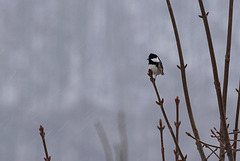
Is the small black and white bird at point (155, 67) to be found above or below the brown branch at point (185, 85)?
above

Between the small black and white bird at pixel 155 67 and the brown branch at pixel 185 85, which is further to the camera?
the small black and white bird at pixel 155 67

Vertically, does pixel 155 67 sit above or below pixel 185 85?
above

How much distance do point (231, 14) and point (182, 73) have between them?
894mm

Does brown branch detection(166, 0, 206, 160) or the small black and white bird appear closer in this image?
brown branch detection(166, 0, 206, 160)

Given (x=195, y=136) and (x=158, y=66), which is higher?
(x=158, y=66)

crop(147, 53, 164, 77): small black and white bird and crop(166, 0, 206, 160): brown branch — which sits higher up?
crop(147, 53, 164, 77): small black and white bird

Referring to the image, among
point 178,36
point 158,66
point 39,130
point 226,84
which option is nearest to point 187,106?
point 226,84

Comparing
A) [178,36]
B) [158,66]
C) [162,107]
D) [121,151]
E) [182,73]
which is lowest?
[121,151]

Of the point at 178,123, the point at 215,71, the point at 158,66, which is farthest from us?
the point at 158,66

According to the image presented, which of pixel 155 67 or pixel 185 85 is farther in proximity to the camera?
pixel 155 67

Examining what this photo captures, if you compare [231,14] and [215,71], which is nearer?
[215,71]

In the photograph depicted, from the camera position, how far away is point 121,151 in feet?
10.6

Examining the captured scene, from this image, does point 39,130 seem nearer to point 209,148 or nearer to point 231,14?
point 209,148

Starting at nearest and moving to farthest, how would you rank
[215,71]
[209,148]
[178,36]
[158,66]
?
1. [215,71]
2. [178,36]
3. [209,148]
4. [158,66]
